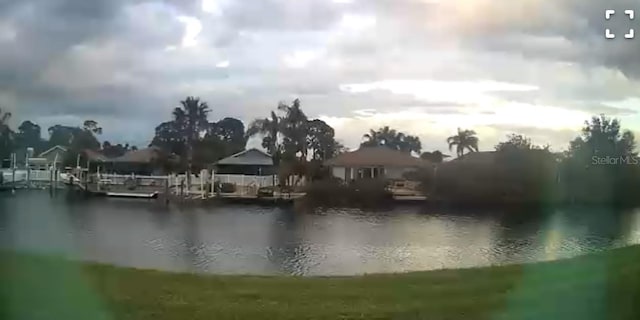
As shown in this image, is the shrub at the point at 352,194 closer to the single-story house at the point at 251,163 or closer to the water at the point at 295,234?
the water at the point at 295,234

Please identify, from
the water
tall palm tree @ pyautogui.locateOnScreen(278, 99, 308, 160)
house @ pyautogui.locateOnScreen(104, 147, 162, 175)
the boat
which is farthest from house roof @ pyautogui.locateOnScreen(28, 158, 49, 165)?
tall palm tree @ pyautogui.locateOnScreen(278, 99, 308, 160)

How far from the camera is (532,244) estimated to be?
9141 mm

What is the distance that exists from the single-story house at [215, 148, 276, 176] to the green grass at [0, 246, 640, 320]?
237 cm

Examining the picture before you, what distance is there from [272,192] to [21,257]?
3023 mm

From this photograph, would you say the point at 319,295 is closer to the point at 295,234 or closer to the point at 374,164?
the point at 295,234

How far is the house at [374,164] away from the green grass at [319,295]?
219 cm

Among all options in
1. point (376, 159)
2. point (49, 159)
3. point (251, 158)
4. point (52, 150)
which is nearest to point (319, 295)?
point (376, 159)

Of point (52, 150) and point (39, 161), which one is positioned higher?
point (52, 150)

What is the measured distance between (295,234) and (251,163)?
1.07m

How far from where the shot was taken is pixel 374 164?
879 centimetres

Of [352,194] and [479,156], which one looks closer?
[479,156]

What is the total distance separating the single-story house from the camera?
8922 millimetres

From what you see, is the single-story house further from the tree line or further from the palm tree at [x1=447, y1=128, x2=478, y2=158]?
the palm tree at [x1=447, y1=128, x2=478, y2=158]

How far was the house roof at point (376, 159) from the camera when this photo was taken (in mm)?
8547
